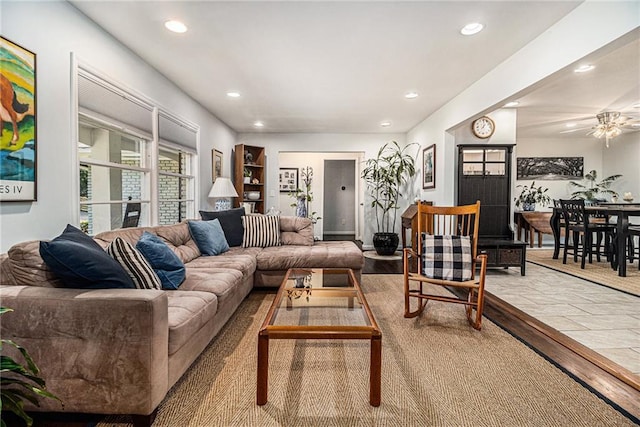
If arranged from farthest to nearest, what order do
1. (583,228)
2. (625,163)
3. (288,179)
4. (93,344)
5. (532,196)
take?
(288,179)
(532,196)
(625,163)
(583,228)
(93,344)

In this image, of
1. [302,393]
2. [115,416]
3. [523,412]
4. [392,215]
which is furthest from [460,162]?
[115,416]

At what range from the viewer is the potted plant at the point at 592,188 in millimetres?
7428

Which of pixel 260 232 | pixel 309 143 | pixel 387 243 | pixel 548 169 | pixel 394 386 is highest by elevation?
pixel 309 143

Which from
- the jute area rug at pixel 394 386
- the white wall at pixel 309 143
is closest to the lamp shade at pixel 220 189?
the white wall at pixel 309 143

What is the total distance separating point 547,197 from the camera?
7.52 metres

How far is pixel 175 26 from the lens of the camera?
259 cm

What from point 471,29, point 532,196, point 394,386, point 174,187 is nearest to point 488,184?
point 471,29

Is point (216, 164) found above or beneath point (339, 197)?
above

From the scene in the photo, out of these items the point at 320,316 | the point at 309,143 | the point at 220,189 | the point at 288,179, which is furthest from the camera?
the point at 288,179

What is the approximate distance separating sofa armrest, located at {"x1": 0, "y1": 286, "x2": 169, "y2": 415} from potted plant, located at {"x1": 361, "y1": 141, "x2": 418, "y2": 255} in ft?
16.4

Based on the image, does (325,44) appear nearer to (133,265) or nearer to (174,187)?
(133,265)

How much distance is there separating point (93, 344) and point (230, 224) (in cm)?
276

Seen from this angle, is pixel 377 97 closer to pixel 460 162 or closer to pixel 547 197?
pixel 460 162

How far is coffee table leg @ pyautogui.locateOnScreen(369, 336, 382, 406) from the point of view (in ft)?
5.36
